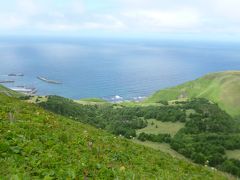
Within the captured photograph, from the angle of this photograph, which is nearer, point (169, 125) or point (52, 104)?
point (169, 125)

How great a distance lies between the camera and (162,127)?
11762 cm

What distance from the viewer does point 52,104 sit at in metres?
133

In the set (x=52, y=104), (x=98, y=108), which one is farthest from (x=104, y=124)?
(x=98, y=108)

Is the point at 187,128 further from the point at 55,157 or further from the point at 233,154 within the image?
the point at 55,157

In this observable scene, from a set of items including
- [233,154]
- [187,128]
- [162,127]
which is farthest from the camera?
[162,127]

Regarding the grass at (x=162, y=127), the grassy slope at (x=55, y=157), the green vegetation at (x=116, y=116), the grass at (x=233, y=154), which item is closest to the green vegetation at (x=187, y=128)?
the green vegetation at (x=116, y=116)

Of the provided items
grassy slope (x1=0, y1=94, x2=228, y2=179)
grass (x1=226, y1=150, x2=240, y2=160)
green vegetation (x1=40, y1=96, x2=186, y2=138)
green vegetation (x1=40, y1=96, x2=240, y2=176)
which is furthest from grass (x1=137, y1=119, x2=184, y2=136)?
grassy slope (x1=0, y1=94, x2=228, y2=179)

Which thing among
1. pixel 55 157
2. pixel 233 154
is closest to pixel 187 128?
pixel 233 154

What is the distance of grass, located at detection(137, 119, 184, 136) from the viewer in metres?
111

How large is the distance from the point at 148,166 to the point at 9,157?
10689 millimetres

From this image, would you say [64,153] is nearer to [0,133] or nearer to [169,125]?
[0,133]

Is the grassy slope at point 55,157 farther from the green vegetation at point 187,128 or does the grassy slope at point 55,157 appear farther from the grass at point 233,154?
the grass at point 233,154

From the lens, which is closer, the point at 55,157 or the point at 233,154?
the point at 55,157

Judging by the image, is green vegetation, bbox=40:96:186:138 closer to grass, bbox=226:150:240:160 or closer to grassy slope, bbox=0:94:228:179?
grass, bbox=226:150:240:160
